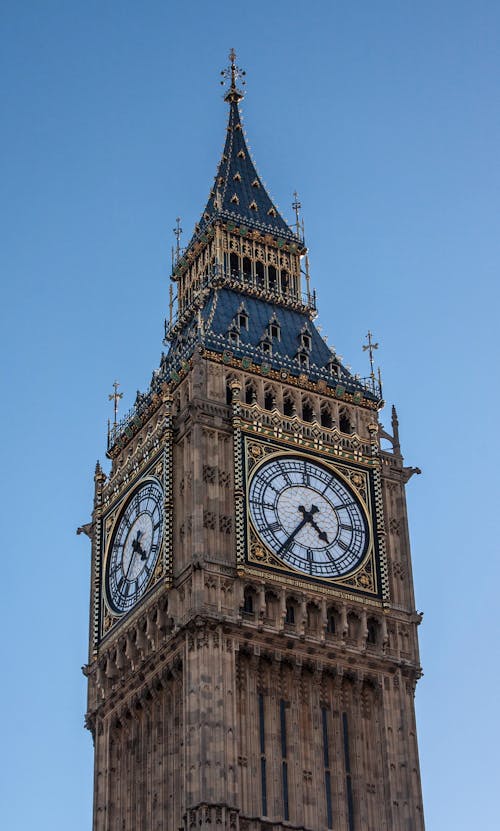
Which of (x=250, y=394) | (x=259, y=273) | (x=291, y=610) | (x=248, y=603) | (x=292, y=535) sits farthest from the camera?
(x=259, y=273)

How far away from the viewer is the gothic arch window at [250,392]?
61.2m

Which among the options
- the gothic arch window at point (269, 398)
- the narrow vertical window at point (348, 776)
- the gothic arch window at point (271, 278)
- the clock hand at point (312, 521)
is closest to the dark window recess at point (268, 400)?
the gothic arch window at point (269, 398)

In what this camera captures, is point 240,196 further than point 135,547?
Yes

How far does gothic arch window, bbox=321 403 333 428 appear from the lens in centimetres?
6231

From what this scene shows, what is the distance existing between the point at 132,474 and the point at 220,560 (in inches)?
269

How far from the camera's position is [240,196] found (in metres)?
71.2

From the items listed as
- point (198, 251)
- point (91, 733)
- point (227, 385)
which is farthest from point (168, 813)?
point (198, 251)

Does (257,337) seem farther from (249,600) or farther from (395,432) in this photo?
(249,600)

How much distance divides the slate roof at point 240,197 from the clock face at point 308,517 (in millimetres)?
13323

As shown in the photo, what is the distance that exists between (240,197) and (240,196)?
8 cm

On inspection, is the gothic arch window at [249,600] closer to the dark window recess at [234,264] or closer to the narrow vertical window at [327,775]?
the narrow vertical window at [327,775]

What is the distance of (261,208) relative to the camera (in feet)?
233

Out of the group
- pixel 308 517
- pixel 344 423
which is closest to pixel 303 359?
pixel 344 423

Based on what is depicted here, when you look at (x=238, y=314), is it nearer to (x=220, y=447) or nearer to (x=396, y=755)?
(x=220, y=447)
